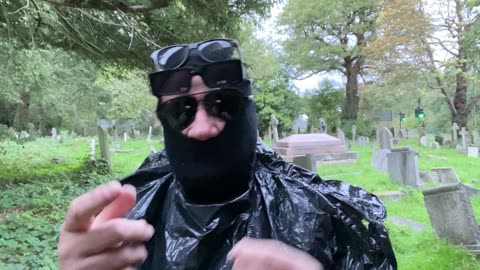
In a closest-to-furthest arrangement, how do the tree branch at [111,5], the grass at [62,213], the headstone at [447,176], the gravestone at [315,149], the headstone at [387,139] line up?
the grass at [62,213], the tree branch at [111,5], the headstone at [447,176], the gravestone at [315,149], the headstone at [387,139]

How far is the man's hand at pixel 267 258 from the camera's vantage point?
656 millimetres

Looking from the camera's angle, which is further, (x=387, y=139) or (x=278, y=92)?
(x=278, y=92)

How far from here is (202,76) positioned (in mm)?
1229

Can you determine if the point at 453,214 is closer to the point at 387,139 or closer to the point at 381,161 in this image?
the point at 381,161

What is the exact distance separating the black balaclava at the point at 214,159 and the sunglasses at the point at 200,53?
29 mm

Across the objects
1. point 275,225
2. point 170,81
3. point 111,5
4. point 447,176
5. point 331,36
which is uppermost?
point 331,36

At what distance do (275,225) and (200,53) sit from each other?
21.4 inches

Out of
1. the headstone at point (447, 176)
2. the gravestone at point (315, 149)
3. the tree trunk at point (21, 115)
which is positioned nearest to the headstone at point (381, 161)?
the gravestone at point (315, 149)

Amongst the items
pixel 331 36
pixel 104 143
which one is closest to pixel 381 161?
pixel 104 143

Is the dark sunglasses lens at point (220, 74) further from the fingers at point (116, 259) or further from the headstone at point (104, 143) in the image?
the headstone at point (104, 143)

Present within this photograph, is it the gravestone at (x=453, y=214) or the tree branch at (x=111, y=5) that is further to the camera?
the tree branch at (x=111, y=5)

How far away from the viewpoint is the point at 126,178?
60.4 inches

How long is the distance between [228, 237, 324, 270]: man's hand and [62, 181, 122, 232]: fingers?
26cm

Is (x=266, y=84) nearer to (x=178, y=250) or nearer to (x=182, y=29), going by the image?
(x=182, y=29)
